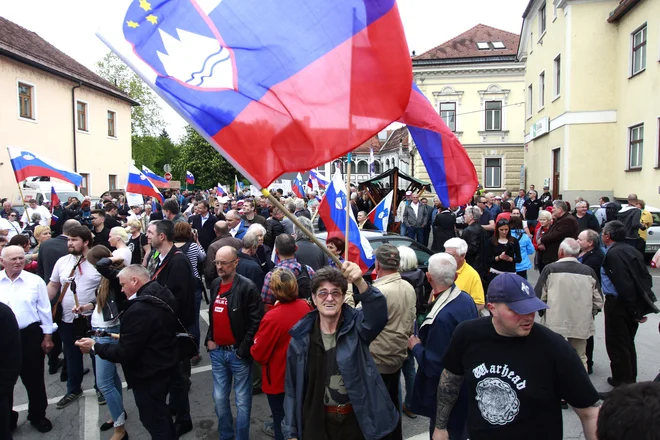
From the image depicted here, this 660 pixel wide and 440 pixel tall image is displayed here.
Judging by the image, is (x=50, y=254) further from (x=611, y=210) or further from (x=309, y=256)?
(x=611, y=210)

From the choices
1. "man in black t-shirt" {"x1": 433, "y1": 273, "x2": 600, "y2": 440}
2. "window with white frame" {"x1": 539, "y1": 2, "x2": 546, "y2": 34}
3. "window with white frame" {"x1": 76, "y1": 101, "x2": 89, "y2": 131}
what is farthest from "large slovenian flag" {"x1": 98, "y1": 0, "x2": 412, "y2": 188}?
"window with white frame" {"x1": 76, "y1": 101, "x2": 89, "y2": 131}

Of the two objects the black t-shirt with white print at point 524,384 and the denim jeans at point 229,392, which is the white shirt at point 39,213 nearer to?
the denim jeans at point 229,392

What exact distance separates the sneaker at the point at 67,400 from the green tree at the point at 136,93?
144 feet

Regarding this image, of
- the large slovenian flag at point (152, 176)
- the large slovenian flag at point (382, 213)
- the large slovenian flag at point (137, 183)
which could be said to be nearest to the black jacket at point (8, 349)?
the large slovenian flag at point (382, 213)

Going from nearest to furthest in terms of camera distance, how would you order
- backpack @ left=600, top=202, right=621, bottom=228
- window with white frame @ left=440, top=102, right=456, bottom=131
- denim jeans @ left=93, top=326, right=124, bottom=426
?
denim jeans @ left=93, top=326, right=124, bottom=426
backpack @ left=600, top=202, right=621, bottom=228
window with white frame @ left=440, top=102, right=456, bottom=131

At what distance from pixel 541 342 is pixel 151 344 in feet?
9.11

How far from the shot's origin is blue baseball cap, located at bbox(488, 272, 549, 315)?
2426 mm

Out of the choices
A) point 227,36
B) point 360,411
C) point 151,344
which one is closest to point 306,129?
point 227,36

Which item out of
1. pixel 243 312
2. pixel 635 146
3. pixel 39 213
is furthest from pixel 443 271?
pixel 635 146

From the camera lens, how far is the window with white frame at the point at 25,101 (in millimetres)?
22800

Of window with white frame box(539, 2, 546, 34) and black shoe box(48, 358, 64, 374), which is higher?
window with white frame box(539, 2, 546, 34)

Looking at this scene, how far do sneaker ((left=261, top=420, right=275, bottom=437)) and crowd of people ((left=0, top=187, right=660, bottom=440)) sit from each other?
0.04 feet

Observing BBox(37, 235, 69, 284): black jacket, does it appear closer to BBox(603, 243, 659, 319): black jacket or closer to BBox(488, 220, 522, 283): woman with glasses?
BBox(488, 220, 522, 283): woman with glasses

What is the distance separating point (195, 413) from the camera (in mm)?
4793
